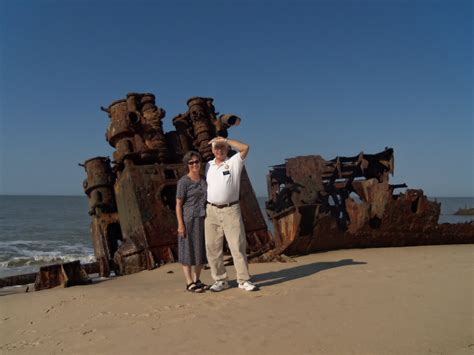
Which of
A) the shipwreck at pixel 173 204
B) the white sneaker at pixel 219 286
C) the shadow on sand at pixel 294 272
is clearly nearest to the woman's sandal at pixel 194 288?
the white sneaker at pixel 219 286

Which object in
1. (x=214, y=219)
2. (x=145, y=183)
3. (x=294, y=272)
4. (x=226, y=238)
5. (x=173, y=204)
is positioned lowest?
(x=294, y=272)

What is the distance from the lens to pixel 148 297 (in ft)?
11.9

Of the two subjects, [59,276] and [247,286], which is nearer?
[247,286]

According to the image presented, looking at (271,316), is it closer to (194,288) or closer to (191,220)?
(194,288)

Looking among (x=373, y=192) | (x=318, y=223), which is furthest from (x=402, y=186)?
(x=318, y=223)

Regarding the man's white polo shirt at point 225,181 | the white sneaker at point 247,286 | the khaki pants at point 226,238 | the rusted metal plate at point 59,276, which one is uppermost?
the man's white polo shirt at point 225,181

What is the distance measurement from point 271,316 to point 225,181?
1.51 metres

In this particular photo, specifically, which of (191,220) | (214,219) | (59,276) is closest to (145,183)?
(59,276)

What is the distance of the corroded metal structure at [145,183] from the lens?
630 cm

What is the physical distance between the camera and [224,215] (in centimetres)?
386

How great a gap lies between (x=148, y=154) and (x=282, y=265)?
3660 mm

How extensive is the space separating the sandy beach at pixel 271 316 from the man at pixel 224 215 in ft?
0.85

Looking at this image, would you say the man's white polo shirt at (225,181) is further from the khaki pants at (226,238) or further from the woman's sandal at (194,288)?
the woman's sandal at (194,288)

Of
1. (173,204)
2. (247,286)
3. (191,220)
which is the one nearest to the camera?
(247,286)
